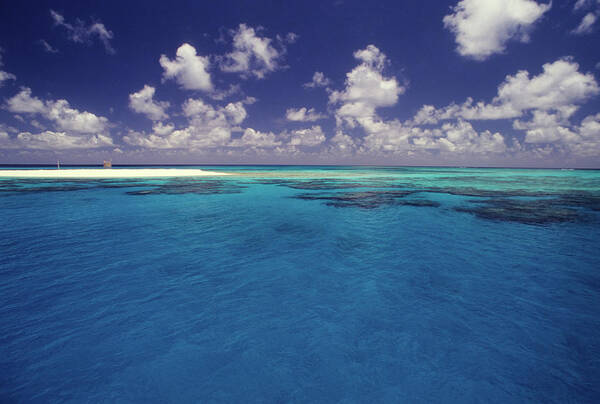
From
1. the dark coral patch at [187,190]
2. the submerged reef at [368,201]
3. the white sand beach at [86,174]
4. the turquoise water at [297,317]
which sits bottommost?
the turquoise water at [297,317]

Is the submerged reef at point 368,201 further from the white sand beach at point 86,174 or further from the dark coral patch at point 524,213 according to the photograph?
the white sand beach at point 86,174

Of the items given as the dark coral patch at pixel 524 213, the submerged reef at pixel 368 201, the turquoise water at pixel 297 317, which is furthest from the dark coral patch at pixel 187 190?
the dark coral patch at pixel 524 213

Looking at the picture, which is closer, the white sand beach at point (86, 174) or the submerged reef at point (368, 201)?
the submerged reef at point (368, 201)

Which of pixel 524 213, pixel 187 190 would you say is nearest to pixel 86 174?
pixel 187 190

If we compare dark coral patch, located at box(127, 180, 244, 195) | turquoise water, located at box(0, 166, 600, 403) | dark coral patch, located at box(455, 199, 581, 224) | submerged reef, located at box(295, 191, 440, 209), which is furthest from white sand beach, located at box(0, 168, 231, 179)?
dark coral patch, located at box(455, 199, 581, 224)

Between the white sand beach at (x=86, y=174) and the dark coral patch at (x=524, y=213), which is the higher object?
the white sand beach at (x=86, y=174)

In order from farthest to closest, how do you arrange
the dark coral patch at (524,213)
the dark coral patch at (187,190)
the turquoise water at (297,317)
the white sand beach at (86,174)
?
the white sand beach at (86,174)
the dark coral patch at (187,190)
the dark coral patch at (524,213)
the turquoise water at (297,317)

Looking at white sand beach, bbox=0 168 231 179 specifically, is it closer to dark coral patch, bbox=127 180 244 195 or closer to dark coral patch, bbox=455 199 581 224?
dark coral patch, bbox=127 180 244 195

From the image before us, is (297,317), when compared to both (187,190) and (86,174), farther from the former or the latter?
(86,174)

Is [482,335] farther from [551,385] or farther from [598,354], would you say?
[598,354]
